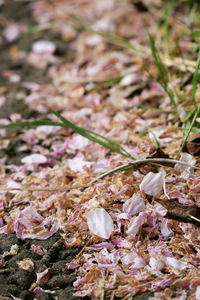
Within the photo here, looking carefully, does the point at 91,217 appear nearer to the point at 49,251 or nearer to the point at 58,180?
the point at 49,251

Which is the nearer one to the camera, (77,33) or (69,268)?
(69,268)

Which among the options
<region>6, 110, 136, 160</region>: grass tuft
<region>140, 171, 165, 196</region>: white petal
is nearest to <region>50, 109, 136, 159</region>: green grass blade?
<region>6, 110, 136, 160</region>: grass tuft

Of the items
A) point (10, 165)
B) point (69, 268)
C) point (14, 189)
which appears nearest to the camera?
point (69, 268)

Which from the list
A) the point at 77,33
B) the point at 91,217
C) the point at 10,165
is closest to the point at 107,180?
the point at 91,217

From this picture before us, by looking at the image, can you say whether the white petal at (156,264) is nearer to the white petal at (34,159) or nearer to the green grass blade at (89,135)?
the green grass blade at (89,135)

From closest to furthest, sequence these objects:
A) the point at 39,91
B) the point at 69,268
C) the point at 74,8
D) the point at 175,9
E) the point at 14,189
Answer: the point at 69,268 < the point at 14,189 < the point at 39,91 < the point at 175,9 < the point at 74,8

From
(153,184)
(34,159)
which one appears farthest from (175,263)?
(34,159)
